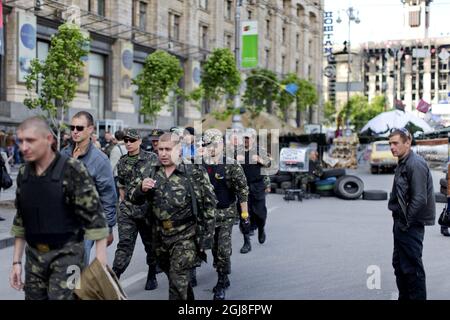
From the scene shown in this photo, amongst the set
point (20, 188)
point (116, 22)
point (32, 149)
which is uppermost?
point (116, 22)

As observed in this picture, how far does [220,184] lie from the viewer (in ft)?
24.4

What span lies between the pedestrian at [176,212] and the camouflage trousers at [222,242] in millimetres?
1387

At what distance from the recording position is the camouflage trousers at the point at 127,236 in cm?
697

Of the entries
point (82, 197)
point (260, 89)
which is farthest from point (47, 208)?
point (260, 89)

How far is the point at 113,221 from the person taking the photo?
5.88 metres

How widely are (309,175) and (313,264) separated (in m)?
10.1

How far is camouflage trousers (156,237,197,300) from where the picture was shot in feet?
17.4

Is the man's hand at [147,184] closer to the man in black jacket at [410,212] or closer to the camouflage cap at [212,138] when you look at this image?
the camouflage cap at [212,138]

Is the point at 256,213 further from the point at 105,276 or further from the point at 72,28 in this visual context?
the point at 72,28

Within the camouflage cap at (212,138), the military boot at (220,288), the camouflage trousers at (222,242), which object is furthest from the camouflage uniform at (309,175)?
the military boot at (220,288)

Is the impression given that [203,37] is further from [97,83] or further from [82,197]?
[82,197]
